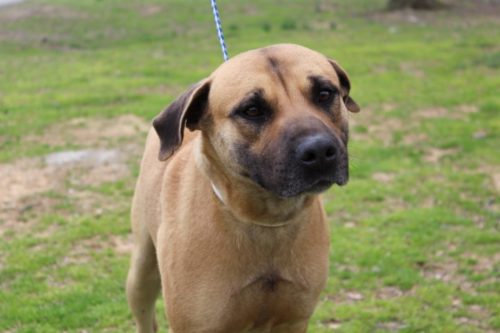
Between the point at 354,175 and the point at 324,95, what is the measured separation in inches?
191

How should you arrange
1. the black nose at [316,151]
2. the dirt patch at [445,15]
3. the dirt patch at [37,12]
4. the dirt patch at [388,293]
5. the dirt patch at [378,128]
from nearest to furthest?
1. the black nose at [316,151]
2. the dirt patch at [388,293]
3. the dirt patch at [378,128]
4. the dirt patch at [445,15]
5. the dirt patch at [37,12]

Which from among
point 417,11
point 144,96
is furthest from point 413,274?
point 417,11

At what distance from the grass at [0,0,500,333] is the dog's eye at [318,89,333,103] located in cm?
226

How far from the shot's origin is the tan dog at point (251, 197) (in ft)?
11.7

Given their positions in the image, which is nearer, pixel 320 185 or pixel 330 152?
pixel 330 152

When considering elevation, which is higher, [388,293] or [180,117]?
[180,117]

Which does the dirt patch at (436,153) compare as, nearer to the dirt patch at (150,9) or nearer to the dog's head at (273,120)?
the dog's head at (273,120)

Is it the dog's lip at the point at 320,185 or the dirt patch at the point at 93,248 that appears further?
the dirt patch at the point at 93,248

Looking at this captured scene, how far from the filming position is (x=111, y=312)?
573 cm

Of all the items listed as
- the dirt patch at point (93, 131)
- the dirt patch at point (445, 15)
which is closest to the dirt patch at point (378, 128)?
the dirt patch at point (93, 131)

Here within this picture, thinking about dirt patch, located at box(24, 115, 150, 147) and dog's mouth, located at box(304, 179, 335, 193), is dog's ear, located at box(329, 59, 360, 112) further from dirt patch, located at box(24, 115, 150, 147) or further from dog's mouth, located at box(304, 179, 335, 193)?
dirt patch, located at box(24, 115, 150, 147)

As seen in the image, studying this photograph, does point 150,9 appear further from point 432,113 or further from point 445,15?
point 432,113

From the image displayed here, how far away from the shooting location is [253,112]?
3619 millimetres

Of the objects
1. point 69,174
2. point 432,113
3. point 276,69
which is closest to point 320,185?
point 276,69
